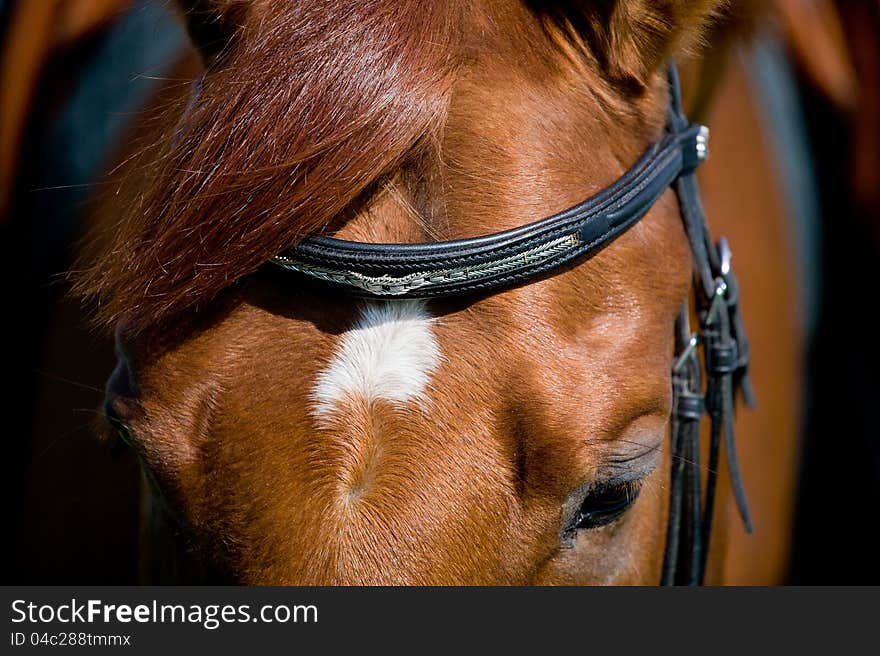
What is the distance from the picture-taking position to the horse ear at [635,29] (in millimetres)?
1128

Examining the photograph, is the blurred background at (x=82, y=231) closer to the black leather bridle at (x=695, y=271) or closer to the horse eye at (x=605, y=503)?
the black leather bridle at (x=695, y=271)

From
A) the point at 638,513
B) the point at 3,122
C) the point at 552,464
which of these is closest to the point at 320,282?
the point at 552,464

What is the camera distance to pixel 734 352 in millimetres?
A: 1479

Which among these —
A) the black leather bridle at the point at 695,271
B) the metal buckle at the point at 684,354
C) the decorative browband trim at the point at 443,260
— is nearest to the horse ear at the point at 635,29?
the black leather bridle at the point at 695,271

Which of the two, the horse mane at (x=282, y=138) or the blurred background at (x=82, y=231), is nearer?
the horse mane at (x=282, y=138)

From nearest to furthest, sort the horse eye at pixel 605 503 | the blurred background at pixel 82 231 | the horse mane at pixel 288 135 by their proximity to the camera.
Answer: the horse mane at pixel 288 135 → the horse eye at pixel 605 503 → the blurred background at pixel 82 231

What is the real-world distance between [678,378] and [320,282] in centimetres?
61

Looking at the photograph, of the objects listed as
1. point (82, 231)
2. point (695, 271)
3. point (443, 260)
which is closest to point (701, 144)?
point (695, 271)

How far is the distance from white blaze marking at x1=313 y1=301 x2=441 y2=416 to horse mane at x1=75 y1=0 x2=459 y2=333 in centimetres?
13

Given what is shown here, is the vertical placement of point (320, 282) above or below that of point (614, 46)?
below

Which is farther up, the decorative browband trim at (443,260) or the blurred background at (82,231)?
the decorative browband trim at (443,260)

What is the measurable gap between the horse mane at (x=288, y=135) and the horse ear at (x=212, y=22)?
90 mm

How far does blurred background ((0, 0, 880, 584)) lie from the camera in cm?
199
